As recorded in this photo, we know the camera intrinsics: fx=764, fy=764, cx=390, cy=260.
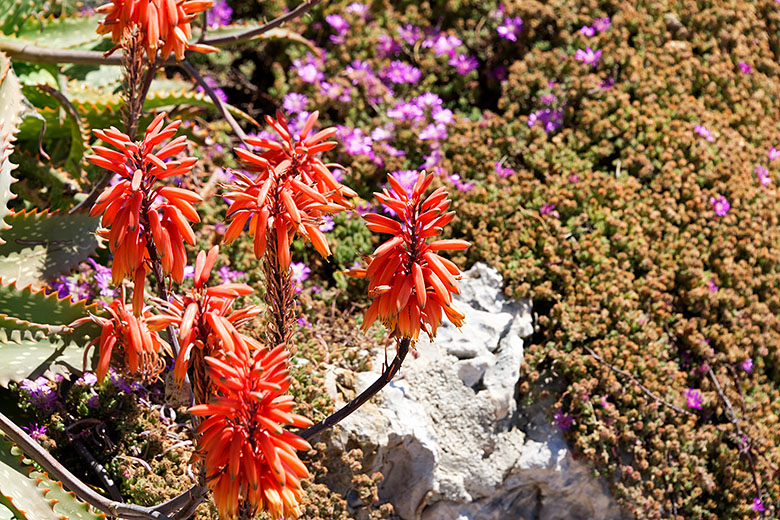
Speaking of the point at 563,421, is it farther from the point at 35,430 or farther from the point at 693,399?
the point at 35,430

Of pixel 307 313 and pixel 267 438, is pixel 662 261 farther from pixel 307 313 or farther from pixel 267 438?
pixel 267 438

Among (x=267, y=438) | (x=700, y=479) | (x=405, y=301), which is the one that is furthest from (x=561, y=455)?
(x=267, y=438)

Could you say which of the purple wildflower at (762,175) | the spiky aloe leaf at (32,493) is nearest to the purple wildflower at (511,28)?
the purple wildflower at (762,175)

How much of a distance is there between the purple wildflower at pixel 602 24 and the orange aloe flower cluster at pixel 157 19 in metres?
3.18

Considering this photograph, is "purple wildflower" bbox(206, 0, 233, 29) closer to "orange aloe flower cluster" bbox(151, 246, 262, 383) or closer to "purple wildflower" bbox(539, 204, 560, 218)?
"purple wildflower" bbox(539, 204, 560, 218)

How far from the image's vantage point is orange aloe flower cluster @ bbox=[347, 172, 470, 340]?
1.82m

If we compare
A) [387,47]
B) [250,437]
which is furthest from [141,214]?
[387,47]

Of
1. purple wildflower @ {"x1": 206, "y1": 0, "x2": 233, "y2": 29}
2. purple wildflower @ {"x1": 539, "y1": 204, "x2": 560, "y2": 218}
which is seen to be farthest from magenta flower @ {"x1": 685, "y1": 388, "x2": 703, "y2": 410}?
purple wildflower @ {"x1": 206, "y1": 0, "x2": 233, "y2": 29}

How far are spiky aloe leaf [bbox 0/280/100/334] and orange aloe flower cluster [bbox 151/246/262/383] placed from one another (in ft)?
3.25

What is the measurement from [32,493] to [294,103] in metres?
2.80

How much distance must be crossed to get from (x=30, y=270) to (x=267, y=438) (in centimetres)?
179

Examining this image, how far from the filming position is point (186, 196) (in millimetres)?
1813

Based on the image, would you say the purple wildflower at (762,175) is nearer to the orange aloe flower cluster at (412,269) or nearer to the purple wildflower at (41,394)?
the orange aloe flower cluster at (412,269)

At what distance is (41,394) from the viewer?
106 inches
